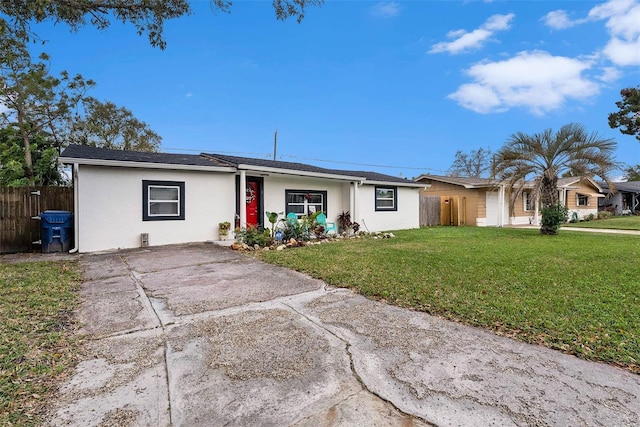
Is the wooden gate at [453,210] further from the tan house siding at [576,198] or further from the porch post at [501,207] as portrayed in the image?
the tan house siding at [576,198]

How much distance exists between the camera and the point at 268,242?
948cm

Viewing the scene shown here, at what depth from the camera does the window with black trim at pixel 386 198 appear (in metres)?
14.5

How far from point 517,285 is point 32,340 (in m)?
6.14

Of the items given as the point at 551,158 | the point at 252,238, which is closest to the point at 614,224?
the point at 551,158

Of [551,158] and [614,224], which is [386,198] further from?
[614,224]

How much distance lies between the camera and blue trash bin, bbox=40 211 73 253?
26.6 ft

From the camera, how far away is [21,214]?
8523 mm

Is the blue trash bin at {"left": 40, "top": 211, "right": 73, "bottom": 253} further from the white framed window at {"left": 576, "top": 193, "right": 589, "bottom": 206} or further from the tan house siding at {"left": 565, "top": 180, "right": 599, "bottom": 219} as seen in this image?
the white framed window at {"left": 576, "top": 193, "right": 589, "bottom": 206}

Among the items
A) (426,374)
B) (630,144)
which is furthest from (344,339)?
(630,144)

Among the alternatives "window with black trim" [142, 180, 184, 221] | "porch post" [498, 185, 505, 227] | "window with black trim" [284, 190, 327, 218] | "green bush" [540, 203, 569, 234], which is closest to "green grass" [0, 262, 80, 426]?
"window with black trim" [142, 180, 184, 221]

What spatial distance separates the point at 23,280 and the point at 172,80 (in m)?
13.2

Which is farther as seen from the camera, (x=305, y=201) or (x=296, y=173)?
(x=305, y=201)

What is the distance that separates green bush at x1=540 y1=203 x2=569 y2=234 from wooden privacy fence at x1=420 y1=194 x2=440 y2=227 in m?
5.94

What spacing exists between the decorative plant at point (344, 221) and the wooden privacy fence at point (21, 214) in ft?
30.8
